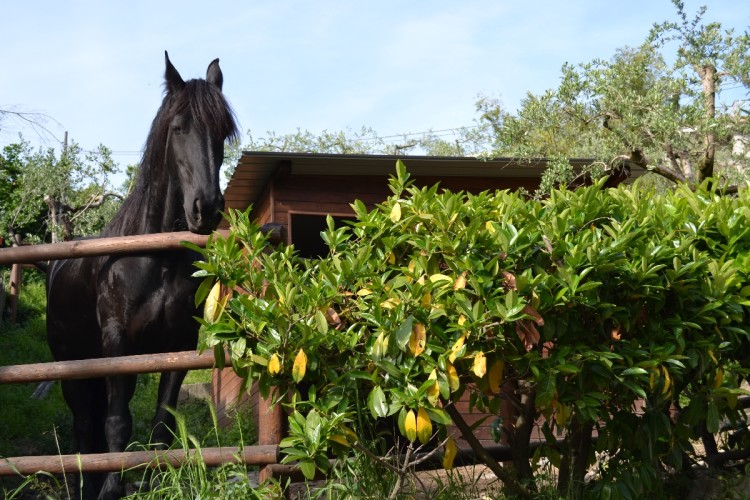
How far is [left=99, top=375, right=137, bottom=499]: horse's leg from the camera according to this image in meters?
4.79

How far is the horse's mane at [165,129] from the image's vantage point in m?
5.07

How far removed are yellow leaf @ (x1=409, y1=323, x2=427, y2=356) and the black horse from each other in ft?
5.16

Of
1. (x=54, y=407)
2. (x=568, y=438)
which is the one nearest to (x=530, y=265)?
(x=568, y=438)

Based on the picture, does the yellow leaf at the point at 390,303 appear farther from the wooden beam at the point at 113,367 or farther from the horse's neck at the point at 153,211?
the horse's neck at the point at 153,211

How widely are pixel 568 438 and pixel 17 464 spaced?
276cm

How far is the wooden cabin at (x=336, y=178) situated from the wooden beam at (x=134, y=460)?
5.88m

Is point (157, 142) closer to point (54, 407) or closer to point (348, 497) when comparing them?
point (348, 497)

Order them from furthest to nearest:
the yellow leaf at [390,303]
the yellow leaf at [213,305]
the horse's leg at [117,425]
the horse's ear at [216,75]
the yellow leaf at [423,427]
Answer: the horse's ear at [216,75] → the horse's leg at [117,425] → the yellow leaf at [213,305] → the yellow leaf at [390,303] → the yellow leaf at [423,427]

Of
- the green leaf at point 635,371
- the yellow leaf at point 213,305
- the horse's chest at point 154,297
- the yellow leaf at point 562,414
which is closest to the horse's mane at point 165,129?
the horse's chest at point 154,297

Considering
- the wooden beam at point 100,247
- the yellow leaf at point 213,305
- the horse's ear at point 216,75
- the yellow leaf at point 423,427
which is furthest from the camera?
the horse's ear at point 216,75

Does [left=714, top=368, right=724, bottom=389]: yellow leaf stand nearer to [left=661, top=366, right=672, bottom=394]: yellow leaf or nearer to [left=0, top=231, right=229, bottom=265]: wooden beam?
[left=661, top=366, right=672, bottom=394]: yellow leaf

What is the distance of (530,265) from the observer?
3.78 meters

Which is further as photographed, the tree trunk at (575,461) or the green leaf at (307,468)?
the tree trunk at (575,461)

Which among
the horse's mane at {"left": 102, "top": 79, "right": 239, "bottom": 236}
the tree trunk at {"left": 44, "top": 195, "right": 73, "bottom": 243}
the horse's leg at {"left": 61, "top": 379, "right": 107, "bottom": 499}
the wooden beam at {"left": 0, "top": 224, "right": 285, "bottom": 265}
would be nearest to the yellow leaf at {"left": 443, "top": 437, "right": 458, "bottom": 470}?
the wooden beam at {"left": 0, "top": 224, "right": 285, "bottom": 265}
